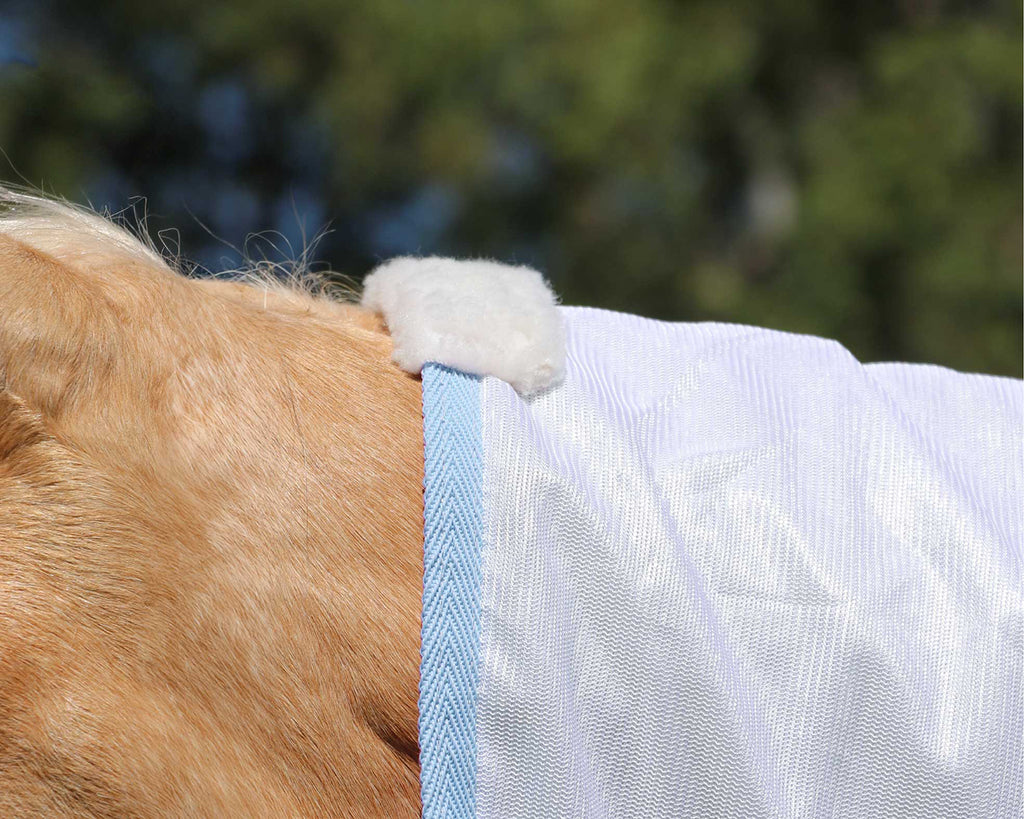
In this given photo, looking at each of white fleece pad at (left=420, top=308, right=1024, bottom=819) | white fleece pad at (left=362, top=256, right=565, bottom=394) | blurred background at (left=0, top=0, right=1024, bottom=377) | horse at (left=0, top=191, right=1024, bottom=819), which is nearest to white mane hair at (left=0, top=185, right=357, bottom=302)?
horse at (left=0, top=191, right=1024, bottom=819)

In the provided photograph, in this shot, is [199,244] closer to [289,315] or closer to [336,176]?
[336,176]

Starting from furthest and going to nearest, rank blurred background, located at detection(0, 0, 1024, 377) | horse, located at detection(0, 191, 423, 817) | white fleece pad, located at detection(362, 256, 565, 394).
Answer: blurred background, located at detection(0, 0, 1024, 377) → white fleece pad, located at detection(362, 256, 565, 394) → horse, located at detection(0, 191, 423, 817)

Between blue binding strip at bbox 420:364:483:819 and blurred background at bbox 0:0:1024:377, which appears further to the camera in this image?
blurred background at bbox 0:0:1024:377

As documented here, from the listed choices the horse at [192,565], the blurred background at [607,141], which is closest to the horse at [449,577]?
the horse at [192,565]

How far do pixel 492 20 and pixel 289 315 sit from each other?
4781 millimetres

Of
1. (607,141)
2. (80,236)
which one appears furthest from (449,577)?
(607,141)

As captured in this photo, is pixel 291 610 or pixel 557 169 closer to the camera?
→ pixel 291 610

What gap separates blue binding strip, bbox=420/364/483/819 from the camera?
60cm

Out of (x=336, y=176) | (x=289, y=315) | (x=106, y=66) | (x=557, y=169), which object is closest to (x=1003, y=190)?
(x=557, y=169)

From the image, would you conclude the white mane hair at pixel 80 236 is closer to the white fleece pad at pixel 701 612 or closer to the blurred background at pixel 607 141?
the white fleece pad at pixel 701 612

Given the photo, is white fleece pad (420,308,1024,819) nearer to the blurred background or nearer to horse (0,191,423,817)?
horse (0,191,423,817)

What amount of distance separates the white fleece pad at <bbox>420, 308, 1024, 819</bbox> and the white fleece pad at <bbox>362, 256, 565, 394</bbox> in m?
0.02

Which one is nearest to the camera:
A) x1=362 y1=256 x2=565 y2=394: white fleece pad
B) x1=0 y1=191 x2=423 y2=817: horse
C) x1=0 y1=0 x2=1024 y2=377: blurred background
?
x1=0 y1=191 x2=423 y2=817: horse

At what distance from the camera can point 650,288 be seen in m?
5.63
